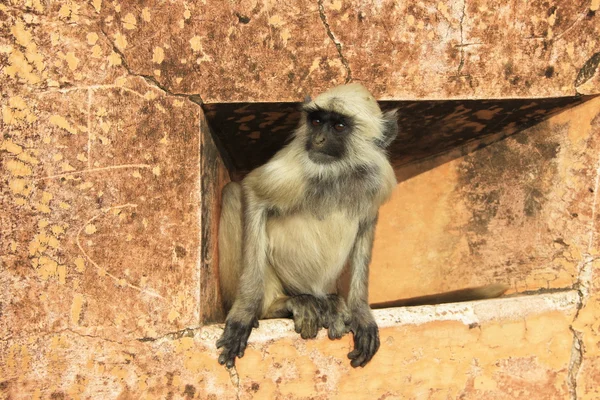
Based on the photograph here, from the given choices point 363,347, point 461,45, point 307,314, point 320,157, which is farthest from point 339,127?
point 363,347

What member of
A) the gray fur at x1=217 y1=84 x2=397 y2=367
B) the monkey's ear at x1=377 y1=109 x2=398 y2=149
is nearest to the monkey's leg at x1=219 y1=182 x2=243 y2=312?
the gray fur at x1=217 y1=84 x2=397 y2=367

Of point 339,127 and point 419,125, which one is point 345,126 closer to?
point 339,127

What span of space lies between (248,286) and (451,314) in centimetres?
81

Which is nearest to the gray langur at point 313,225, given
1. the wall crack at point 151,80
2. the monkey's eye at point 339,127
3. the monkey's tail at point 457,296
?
the monkey's eye at point 339,127

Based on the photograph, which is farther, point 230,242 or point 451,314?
point 230,242

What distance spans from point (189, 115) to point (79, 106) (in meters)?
0.39

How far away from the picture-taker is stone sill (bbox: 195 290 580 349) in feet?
7.29

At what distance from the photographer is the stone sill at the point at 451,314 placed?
2223 mm

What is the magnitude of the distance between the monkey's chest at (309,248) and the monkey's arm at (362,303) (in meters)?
0.06

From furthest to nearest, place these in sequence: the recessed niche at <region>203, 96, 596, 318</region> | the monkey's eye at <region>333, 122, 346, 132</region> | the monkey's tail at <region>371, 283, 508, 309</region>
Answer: the monkey's tail at <region>371, 283, 508, 309</region> → the recessed niche at <region>203, 96, 596, 318</region> → the monkey's eye at <region>333, 122, 346, 132</region>

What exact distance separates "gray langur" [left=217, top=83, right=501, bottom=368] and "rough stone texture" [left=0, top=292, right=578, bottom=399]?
7 centimetres

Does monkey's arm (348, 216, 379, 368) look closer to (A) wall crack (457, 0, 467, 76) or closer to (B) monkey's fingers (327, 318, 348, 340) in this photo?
(B) monkey's fingers (327, 318, 348, 340)

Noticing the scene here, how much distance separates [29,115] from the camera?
213 cm

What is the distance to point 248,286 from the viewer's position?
229cm
